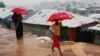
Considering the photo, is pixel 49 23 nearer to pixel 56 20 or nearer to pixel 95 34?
pixel 95 34

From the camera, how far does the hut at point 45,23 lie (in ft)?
57.7

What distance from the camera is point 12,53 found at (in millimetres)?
10656

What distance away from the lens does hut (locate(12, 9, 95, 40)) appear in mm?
17594

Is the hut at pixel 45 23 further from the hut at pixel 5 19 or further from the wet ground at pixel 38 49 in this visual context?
the wet ground at pixel 38 49

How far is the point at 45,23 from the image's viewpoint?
19469 mm

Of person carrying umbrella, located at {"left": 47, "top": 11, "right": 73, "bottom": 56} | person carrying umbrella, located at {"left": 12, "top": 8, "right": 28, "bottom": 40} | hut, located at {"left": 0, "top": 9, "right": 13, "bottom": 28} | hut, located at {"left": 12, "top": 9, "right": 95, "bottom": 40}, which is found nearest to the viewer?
person carrying umbrella, located at {"left": 47, "top": 11, "right": 73, "bottom": 56}

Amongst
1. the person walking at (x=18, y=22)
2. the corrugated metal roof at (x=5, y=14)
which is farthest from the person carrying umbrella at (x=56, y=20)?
the corrugated metal roof at (x=5, y=14)

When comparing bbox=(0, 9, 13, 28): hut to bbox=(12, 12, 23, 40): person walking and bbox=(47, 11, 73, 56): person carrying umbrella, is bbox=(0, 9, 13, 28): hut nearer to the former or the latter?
bbox=(12, 12, 23, 40): person walking

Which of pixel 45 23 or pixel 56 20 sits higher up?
pixel 56 20

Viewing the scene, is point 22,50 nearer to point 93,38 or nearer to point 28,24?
point 93,38

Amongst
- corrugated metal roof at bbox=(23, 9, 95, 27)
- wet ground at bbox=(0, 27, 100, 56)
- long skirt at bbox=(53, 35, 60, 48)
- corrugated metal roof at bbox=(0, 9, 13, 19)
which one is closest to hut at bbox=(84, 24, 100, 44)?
corrugated metal roof at bbox=(23, 9, 95, 27)

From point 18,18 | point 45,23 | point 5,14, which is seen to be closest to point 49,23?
point 45,23

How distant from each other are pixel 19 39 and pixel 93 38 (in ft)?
18.8

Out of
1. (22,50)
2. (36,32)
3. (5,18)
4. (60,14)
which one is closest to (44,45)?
(22,50)
